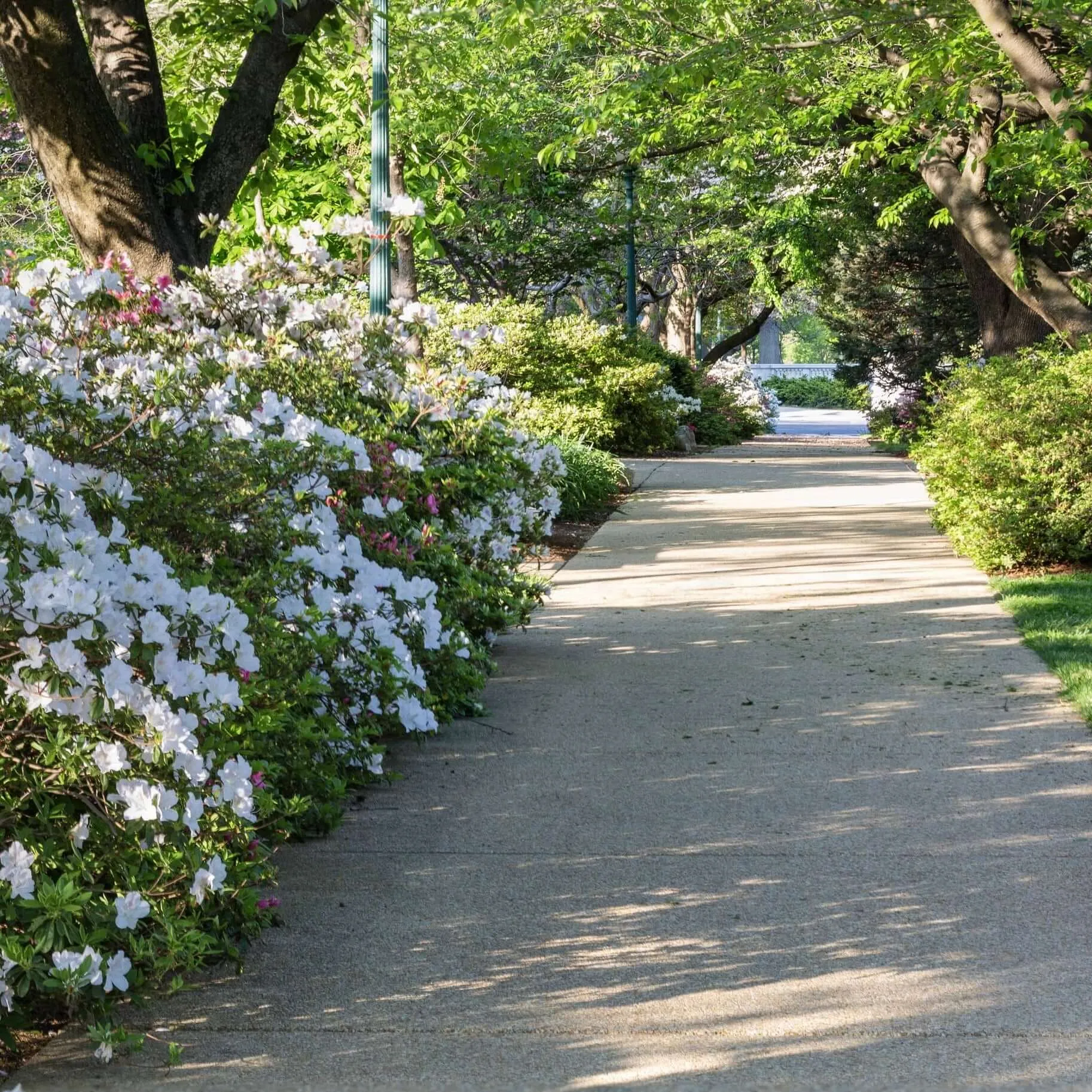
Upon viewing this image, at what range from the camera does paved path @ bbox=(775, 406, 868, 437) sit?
140 ft

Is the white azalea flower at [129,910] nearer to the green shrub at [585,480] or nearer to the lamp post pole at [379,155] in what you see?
the lamp post pole at [379,155]

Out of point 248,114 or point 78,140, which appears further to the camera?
point 248,114

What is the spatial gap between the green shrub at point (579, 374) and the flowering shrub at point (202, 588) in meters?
8.81

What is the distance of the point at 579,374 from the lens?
Result: 20.4 m

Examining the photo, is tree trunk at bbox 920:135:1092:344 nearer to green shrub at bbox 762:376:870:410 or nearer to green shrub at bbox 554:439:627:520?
green shrub at bbox 554:439:627:520

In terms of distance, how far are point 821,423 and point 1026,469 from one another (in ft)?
135

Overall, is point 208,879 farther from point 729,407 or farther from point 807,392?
point 807,392

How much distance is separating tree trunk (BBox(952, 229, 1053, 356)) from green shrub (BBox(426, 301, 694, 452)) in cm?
437

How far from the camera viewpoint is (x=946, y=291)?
27.7 meters

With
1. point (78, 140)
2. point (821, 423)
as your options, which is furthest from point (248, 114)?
point (821, 423)

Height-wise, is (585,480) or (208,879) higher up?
(585,480)

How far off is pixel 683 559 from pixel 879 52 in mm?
7055

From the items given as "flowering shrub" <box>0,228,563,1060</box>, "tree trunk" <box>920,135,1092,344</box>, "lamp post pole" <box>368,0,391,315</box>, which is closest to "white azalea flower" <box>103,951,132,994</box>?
"flowering shrub" <box>0,228,563,1060</box>

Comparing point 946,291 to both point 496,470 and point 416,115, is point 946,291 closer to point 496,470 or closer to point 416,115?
point 416,115
